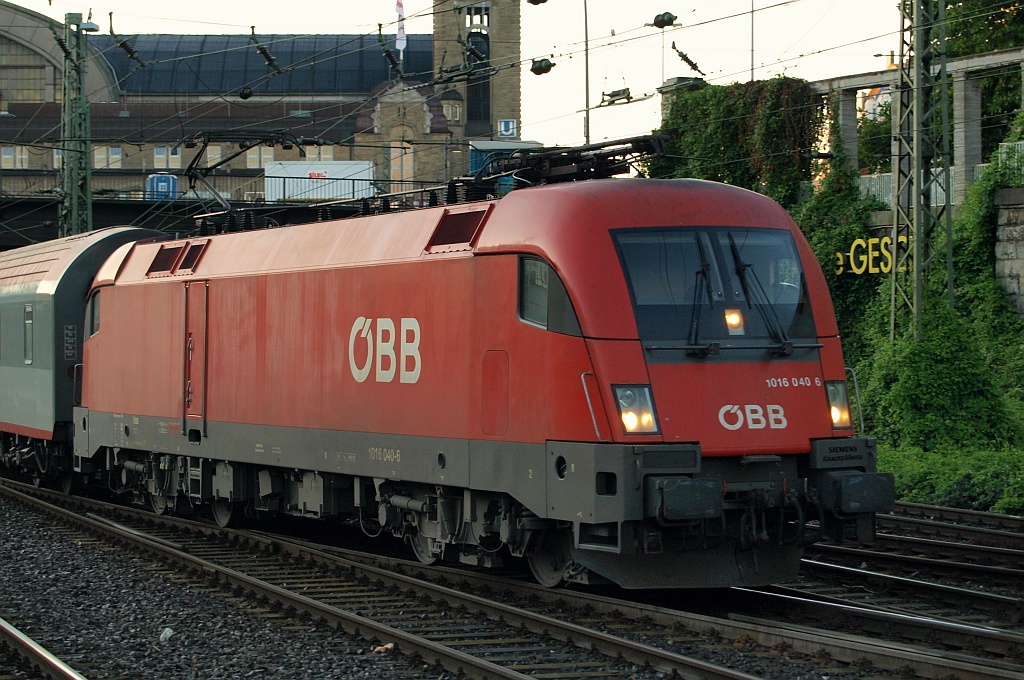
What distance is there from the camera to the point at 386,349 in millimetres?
12484

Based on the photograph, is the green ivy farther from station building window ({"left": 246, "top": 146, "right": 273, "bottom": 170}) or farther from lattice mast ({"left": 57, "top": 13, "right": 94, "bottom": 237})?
station building window ({"left": 246, "top": 146, "right": 273, "bottom": 170})

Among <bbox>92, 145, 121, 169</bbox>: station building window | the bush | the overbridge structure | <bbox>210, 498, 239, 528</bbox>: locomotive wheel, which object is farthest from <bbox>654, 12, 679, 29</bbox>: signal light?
<bbox>92, 145, 121, 169</bbox>: station building window

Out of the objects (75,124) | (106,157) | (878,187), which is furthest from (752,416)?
(106,157)

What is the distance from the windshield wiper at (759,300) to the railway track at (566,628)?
223 centimetres

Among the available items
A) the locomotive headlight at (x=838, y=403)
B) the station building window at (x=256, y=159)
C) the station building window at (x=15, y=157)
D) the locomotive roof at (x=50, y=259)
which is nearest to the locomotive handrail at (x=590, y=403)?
the locomotive headlight at (x=838, y=403)

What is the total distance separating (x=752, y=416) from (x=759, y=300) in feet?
3.25

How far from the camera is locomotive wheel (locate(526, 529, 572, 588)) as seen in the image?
1088 centimetres

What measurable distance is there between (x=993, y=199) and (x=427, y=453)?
19605 mm

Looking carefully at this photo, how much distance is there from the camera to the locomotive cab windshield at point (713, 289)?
10.3 metres

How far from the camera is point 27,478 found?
983 inches

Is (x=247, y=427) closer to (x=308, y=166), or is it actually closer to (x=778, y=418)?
(x=778, y=418)

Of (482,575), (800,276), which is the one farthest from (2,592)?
(800,276)

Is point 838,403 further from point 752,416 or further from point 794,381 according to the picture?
point 752,416

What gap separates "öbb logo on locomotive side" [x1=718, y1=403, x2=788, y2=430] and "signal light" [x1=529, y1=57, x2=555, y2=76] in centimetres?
1541
